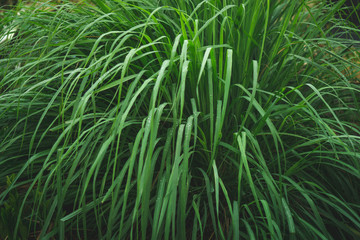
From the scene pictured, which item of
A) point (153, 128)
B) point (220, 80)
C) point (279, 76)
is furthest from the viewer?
point (279, 76)

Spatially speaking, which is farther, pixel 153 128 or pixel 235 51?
pixel 235 51

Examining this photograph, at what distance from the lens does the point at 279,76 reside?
69.8 inches

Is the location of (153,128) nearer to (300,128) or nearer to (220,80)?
(220,80)

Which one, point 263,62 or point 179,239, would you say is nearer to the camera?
point 179,239

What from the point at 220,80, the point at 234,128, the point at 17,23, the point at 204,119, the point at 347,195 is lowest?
the point at 347,195

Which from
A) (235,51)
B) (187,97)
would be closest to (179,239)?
(187,97)

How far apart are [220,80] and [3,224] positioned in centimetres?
103

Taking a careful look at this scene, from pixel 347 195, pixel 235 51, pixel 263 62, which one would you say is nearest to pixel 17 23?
pixel 235 51

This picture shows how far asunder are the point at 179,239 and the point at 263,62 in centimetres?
97

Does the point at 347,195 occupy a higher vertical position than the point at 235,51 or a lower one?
lower

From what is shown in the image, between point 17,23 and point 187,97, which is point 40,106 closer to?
point 17,23

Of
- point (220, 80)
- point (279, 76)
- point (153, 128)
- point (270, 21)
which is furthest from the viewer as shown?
point (270, 21)

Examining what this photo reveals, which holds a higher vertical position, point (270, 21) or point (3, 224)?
point (270, 21)

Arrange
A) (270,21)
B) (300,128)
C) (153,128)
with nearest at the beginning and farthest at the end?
1. (153,128)
2. (300,128)
3. (270,21)
